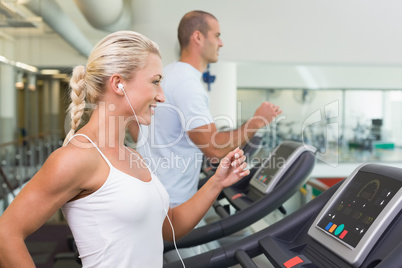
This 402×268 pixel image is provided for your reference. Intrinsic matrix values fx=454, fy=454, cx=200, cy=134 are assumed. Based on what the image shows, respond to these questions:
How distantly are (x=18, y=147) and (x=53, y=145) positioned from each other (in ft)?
6.94

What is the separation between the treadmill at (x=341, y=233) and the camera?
105 cm

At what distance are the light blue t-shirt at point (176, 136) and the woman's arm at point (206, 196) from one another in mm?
536

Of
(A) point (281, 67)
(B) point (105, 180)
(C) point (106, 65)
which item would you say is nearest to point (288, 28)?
(A) point (281, 67)

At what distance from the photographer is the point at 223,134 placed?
1856 millimetres

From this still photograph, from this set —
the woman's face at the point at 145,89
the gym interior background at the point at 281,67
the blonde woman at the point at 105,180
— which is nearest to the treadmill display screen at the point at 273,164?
the blonde woman at the point at 105,180

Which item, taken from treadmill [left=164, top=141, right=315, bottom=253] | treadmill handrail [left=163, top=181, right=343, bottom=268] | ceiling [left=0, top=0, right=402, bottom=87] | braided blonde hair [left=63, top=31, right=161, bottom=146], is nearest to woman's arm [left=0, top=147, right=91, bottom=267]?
braided blonde hair [left=63, top=31, right=161, bottom=146]

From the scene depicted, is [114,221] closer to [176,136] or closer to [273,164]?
[176,136]

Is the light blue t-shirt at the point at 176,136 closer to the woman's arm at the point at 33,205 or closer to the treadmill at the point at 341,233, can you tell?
the treadmill at the point at 341,233

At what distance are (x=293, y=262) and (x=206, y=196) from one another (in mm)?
305

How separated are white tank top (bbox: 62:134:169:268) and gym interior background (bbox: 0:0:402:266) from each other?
372cm

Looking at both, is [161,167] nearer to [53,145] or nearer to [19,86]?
[19,86]

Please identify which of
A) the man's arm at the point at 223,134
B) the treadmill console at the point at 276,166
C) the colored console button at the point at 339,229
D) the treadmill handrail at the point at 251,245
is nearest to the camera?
the colored console button at the point at 339,229

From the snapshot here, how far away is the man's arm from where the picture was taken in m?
1.81

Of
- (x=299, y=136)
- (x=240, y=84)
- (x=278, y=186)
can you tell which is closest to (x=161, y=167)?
(x=278, y=186)
